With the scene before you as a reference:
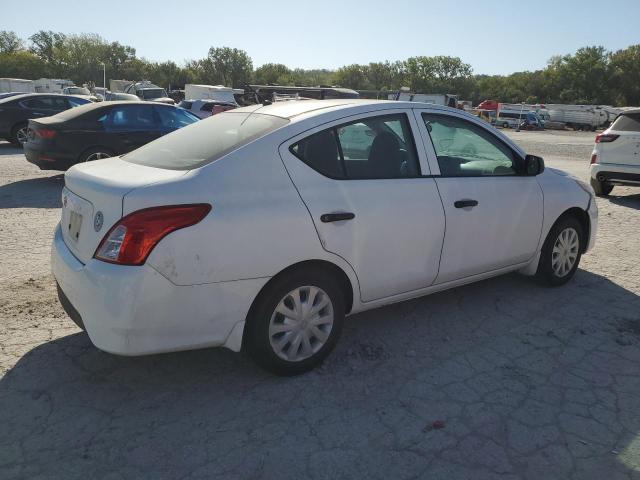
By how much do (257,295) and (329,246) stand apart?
0.52m

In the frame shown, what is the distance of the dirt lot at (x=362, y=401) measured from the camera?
8.40 ft

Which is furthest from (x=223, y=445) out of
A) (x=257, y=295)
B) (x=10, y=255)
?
(x=10, y=255)

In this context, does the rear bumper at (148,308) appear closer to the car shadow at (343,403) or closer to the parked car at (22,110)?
→ the car shadow at (343,403)

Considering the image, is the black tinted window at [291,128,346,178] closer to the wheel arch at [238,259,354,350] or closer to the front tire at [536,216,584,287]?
the wheel arch at [238,259,354,350]

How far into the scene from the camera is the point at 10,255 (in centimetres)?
550

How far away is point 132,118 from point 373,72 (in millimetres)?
121245

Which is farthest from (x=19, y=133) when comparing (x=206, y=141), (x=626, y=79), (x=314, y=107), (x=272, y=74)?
(x=272, y=74)

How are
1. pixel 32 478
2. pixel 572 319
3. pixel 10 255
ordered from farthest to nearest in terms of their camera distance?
pixel 10 255
pixel 572 319
pixel 32 478

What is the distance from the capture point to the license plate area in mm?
3066

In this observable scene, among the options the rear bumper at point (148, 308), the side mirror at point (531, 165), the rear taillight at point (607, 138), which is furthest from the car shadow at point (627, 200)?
the rear bumper at point (148, 308)

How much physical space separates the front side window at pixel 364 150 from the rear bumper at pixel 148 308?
842 mm

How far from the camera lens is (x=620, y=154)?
31.6ft

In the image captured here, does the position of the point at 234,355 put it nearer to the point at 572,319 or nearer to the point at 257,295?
the point at 257,295

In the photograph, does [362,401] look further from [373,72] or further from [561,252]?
[373,72]
